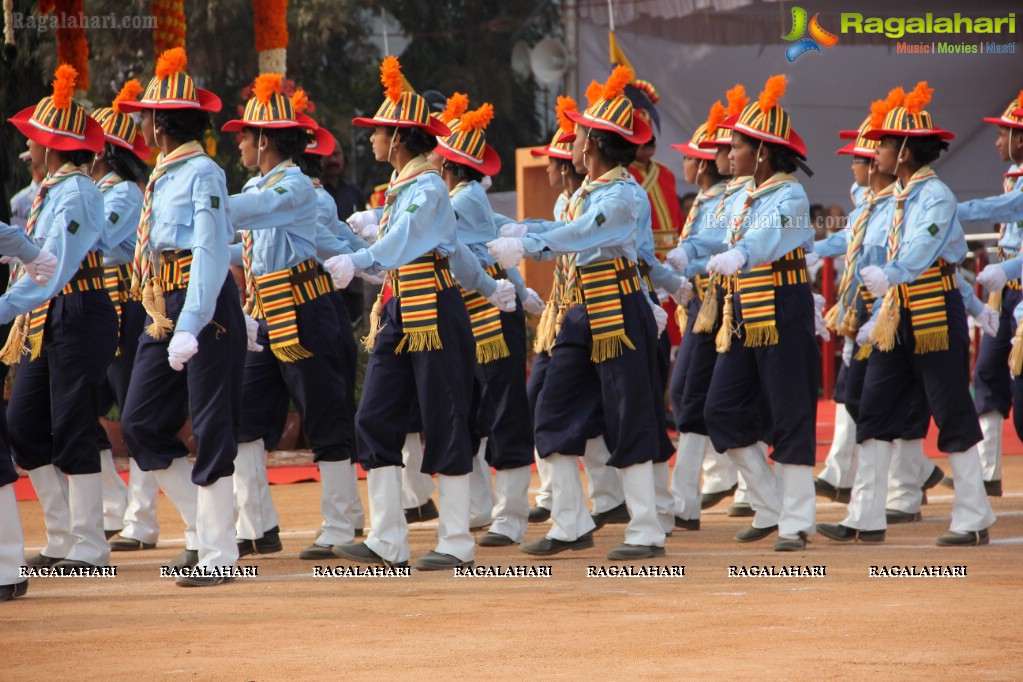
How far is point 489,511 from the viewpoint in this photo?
8.95 m

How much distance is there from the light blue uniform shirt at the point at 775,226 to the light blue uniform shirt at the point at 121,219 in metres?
3.14

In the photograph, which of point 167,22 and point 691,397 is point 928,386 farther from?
point 167,22

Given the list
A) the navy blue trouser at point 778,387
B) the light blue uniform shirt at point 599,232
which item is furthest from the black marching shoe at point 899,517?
the light blue uniform shirt at point 599,232

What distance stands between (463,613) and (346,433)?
1.83 meters

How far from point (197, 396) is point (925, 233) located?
3674 mm

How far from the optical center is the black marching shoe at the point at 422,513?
891 cm

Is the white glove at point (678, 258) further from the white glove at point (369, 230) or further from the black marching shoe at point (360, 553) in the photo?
the black marching shoe at point (360, 553)

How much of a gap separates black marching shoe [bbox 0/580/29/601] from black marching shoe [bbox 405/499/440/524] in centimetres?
269

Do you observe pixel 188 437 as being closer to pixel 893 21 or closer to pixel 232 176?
pixel 232 176

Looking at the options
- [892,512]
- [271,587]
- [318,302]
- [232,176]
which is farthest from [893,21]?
[271,587]

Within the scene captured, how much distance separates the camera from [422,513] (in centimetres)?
893

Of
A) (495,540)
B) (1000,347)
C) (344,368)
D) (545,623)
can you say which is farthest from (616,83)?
(1000,347)

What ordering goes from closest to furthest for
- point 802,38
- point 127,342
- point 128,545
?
1. point 127,342
2. point 128,545
3. point 802,38

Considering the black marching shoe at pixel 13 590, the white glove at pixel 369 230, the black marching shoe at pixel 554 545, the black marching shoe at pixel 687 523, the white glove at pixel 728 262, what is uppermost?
the white glove at pixel 369 230
